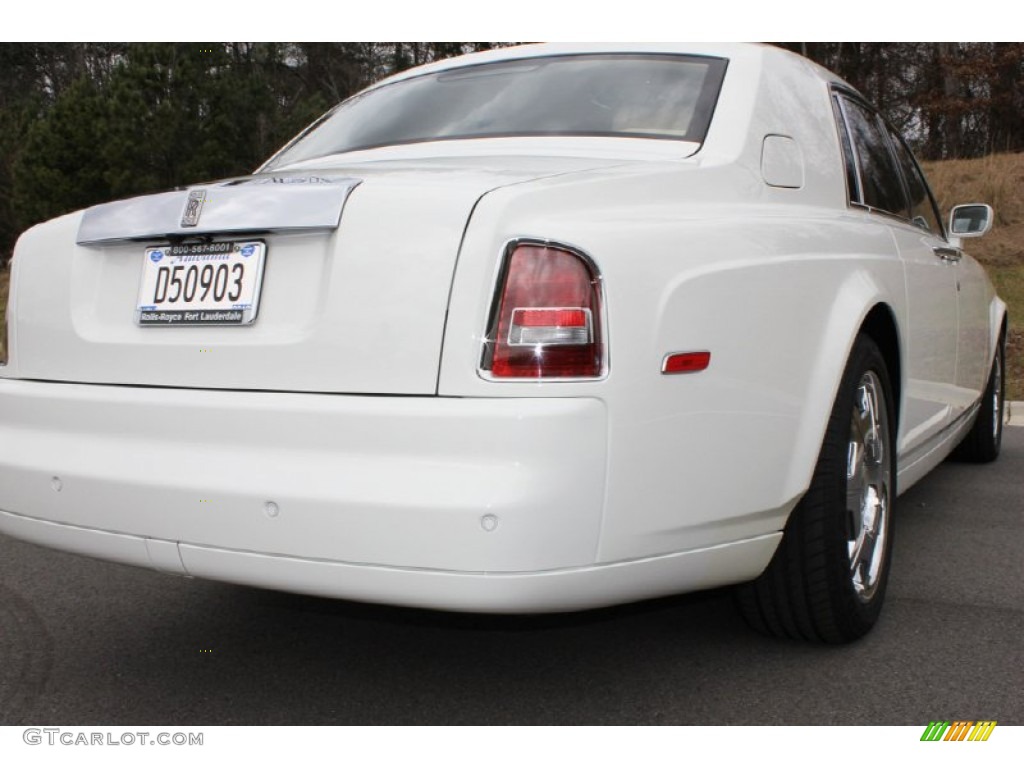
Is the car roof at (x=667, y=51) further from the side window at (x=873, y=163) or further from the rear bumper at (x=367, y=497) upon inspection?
the rear bumper at (x=367, y=497)

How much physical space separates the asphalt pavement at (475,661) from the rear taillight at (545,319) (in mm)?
853

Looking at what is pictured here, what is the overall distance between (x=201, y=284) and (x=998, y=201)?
1529 cm

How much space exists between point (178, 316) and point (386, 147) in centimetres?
98

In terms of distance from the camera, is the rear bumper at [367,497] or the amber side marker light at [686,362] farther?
the amber side marker light at [686,362]

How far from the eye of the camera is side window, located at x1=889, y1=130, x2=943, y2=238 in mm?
3990

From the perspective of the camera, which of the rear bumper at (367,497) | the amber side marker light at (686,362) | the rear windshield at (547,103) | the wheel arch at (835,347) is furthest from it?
the rear windshield at (547,103)

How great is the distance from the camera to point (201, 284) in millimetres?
2197

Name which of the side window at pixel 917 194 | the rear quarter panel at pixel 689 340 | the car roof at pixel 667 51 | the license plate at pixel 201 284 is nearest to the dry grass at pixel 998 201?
the side window at pixel 917 194

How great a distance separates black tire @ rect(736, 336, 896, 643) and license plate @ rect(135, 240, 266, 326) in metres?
1.30

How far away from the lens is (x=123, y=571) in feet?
11.6

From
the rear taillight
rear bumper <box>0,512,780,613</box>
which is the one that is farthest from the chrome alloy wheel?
the rear taillight

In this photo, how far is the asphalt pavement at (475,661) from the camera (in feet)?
7.82
